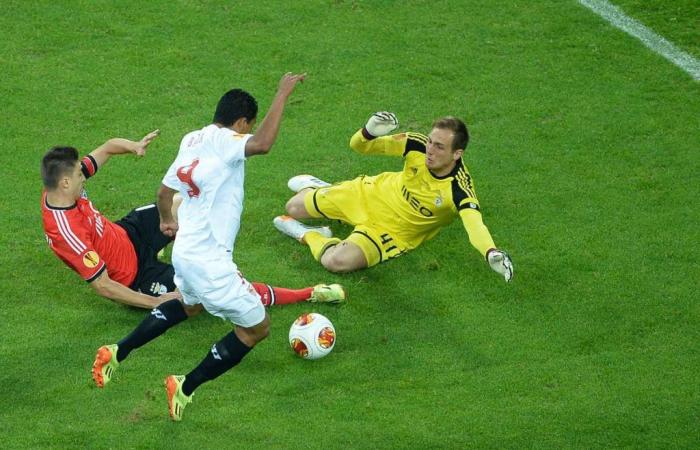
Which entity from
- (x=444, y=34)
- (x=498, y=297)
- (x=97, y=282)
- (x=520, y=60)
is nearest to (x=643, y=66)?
(x=520, y=60)

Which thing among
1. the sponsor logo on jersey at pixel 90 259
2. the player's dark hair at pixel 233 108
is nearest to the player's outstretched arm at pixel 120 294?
the sponsor logo on jersey at pixel 90 259

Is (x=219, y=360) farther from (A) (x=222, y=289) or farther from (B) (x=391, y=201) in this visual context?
(B) (x=391, y=201)

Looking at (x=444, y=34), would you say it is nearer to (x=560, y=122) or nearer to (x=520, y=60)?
(x=520, y=60)

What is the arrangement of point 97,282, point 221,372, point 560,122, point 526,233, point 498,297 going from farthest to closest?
point 560,122 → point 526,233 → point 498,297 → point 97,282 → point 221,372

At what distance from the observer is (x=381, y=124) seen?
889 cm

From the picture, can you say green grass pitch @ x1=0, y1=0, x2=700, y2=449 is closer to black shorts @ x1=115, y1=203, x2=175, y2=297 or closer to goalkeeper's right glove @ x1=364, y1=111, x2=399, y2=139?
black shorts @ x1=115, y1=203, x2=175, y2=297

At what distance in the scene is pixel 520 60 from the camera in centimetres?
1216

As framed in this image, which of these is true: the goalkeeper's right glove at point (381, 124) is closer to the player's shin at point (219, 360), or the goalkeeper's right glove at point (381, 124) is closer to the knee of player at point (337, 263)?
the knee of player at point (337, 263)

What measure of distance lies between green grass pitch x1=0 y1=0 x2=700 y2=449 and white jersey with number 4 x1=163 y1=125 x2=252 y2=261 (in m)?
1.24

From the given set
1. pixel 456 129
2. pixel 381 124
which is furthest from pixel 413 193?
pixel 456 129

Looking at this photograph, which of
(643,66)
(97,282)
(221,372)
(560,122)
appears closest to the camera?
(221,372)

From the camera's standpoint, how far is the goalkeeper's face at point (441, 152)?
8.62 m

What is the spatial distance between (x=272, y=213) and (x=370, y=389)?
8.73 ft

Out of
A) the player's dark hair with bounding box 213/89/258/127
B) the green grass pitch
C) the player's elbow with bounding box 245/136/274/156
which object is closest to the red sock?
the green grass pitch
